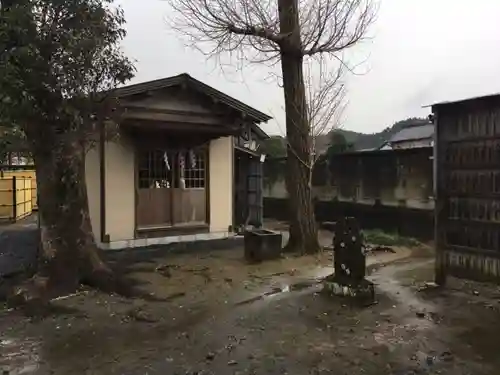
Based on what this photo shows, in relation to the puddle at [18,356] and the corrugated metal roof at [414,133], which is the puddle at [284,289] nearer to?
the puddle at [18,356]

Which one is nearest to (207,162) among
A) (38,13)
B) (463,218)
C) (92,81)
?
(92,81)

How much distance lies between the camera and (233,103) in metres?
11.8

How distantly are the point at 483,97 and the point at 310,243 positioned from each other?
16.6 feet

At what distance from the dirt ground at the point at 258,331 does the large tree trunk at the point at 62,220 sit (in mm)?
446

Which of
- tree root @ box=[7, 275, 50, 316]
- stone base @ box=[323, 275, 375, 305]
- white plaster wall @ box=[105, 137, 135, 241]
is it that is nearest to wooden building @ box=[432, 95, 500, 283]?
stone base @ box=[323, 275, 375, 305]

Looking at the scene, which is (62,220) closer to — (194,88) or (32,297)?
(32,297)

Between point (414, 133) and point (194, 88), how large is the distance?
15570 mm

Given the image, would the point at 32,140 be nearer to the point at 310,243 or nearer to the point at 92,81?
the point at 92,81

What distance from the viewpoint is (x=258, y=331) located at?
5117mm

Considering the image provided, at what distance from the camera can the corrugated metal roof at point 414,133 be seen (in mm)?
22312

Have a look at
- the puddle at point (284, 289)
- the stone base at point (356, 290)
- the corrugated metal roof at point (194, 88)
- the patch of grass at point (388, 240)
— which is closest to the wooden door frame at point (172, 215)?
the corrugated metal roof at point (194, 88)

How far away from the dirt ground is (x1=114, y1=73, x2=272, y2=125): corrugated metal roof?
4.56 m

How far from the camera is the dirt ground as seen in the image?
4148mm

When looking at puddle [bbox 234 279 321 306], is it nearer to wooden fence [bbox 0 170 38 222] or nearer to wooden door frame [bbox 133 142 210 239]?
A: wooden door frame [bbox 133 142 210 239]
